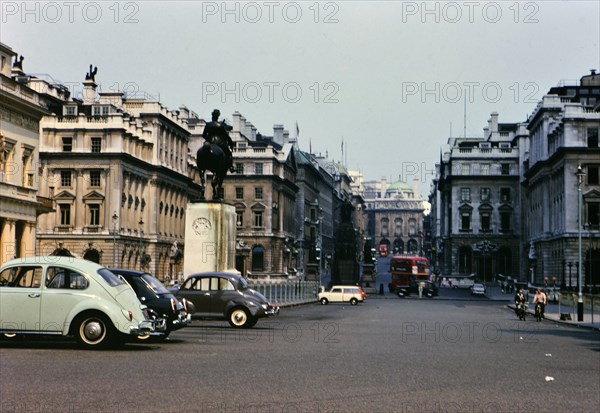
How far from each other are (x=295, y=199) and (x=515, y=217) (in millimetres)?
34364

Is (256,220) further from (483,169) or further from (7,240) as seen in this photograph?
(7,240)

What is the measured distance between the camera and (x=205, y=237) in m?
32.7

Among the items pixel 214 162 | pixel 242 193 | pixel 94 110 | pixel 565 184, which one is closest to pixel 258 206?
pixel 242 193

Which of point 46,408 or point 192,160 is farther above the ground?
point 192,160

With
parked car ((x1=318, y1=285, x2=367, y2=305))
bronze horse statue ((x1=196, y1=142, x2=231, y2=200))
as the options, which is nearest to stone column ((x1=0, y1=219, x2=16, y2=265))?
parked car ((x1=318, y1=285, x2=367, y2=305))

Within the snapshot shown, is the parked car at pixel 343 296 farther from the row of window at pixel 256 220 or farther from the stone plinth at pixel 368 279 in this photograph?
the row of window at pixel 256 220

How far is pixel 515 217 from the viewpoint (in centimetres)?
13788

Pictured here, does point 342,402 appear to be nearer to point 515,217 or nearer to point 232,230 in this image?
point 232,230

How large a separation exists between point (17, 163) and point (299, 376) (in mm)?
44048

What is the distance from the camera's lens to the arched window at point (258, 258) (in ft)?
413

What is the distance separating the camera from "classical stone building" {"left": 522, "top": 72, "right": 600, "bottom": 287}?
315ft

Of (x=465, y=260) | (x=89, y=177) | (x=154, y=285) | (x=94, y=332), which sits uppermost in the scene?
(x=89, y=177)

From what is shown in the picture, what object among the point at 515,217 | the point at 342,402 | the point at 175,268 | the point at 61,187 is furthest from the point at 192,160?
the point at 342,402

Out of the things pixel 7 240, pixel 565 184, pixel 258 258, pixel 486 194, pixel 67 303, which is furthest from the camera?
pixel 486 194
